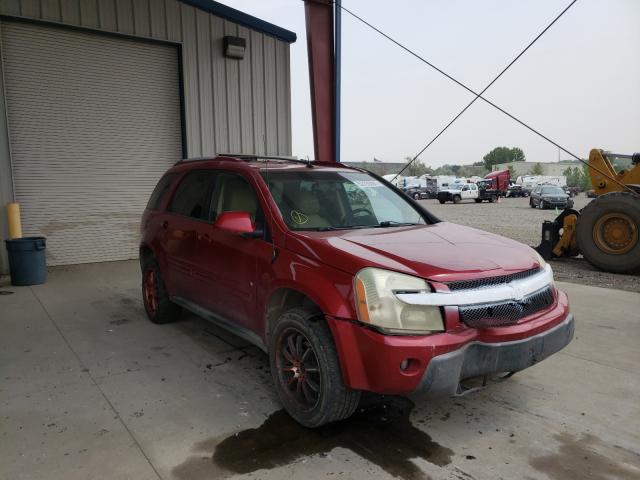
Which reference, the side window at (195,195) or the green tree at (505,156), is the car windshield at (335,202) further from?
the green tree at (505,156)

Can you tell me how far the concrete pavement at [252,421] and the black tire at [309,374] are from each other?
0.18m

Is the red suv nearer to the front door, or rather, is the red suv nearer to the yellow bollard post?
the front door

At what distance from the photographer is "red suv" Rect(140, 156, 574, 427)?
2689 millimetres

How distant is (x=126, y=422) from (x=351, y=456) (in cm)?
150

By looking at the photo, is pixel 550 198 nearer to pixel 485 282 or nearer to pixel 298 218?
pixel 298 218

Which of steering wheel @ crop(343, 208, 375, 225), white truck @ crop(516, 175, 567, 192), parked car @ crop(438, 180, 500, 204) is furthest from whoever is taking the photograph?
white truck @ crop(516, 175, 567, 192)

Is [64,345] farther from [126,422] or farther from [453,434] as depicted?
[453,434]

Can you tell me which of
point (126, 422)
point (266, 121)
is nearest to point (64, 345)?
point (126, 422)

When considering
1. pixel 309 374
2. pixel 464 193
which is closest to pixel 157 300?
pixel 309 374

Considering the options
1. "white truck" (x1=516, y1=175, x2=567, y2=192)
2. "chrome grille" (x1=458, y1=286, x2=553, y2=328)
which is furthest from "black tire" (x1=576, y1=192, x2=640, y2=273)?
"white truck" (x1=516, y1=175, x2=567, y2=192)

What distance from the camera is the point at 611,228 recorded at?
29.0 feet

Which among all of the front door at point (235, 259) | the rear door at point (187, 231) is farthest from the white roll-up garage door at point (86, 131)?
the front door at point (235, 259)

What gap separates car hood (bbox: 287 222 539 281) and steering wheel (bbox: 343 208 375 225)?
0.24 metres

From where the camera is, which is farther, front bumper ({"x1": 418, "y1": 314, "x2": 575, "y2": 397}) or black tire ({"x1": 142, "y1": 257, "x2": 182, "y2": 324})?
black tire ({"x1": 142, "y1": 257, "x2": 182, "y2": 324})
